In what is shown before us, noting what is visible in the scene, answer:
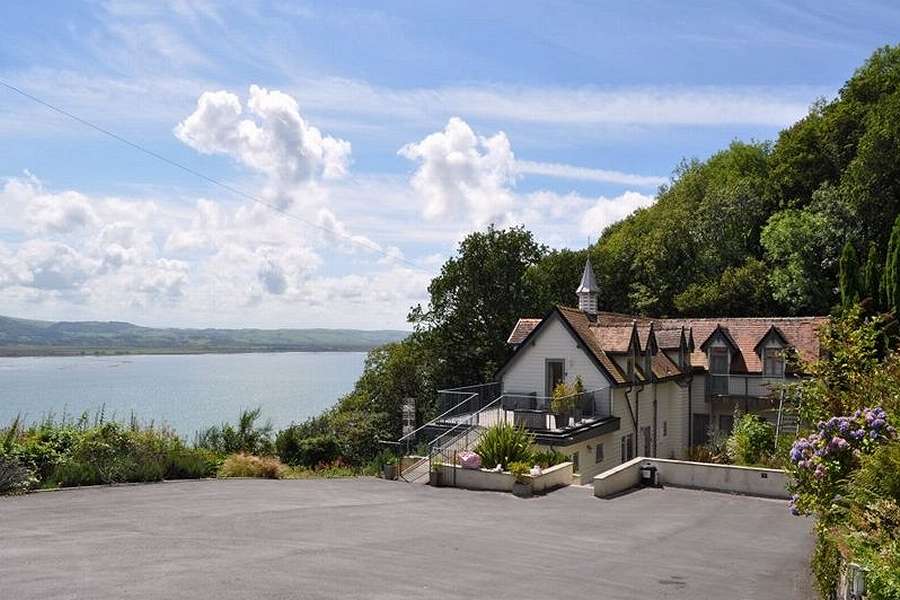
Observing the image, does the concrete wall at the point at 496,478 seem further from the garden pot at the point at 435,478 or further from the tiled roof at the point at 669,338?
the tiled roof at the point at 669,338

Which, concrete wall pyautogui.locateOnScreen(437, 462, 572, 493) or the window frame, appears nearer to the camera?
concrete wall pyautogui.locateOnScreen(437, 462, 572, 493)

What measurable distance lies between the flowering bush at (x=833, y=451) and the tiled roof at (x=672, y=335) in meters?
17.8

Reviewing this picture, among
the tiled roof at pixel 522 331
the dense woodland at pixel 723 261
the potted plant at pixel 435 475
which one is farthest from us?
the dense woodland at pixel 723 261

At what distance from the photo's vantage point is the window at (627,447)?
29859mm

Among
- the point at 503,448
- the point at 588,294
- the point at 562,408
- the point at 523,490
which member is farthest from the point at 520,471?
the point at 588,294

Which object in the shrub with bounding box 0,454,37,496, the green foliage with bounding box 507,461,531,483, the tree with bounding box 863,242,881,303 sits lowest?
the green foliage with bounding box 507,461,531,483

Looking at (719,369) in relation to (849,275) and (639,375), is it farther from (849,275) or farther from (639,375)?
(849,275)

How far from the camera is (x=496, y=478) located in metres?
21.5

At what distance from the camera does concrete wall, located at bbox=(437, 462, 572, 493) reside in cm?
2128

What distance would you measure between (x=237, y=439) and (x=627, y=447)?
15.2 meters

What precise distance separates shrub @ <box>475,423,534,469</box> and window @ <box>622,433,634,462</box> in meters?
8.49

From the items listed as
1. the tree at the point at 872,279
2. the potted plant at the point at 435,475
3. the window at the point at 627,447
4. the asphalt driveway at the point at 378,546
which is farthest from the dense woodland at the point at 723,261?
the asphalt driveway at the point at 378,546

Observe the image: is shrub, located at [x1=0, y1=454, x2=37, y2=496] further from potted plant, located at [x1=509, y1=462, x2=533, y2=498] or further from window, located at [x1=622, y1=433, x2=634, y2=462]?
window, located at [x1=622, y1=433, x2=634, y2=462]

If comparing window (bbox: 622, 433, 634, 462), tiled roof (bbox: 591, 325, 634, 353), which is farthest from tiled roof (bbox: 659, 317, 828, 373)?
window (bbox: 622, 433, 634, 462)
